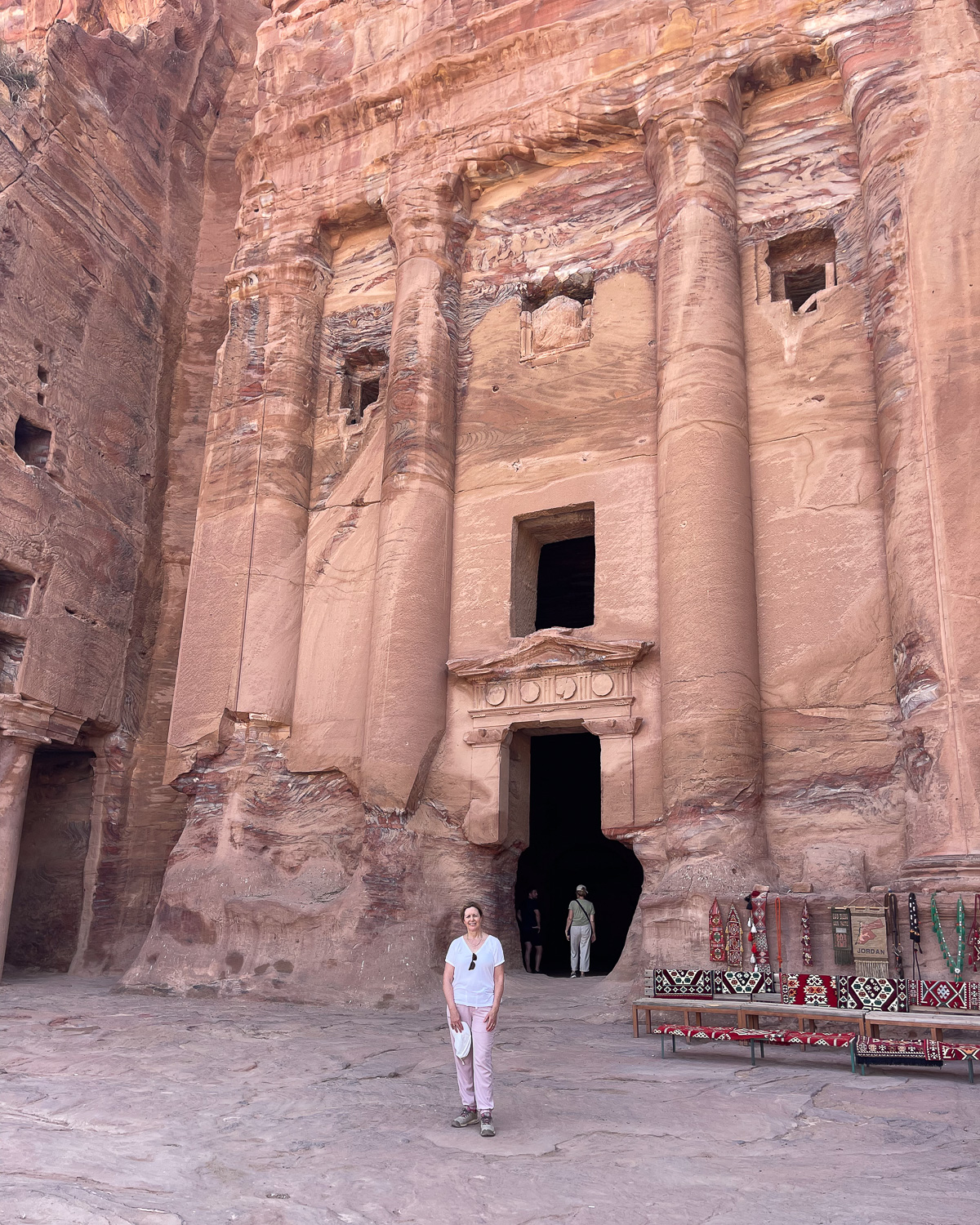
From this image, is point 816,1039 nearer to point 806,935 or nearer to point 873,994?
point 873,994

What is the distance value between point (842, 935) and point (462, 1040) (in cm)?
555

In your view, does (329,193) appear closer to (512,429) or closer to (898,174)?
(512,429)

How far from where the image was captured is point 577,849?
62.3 ft

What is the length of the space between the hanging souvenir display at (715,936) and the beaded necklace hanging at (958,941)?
1.94m

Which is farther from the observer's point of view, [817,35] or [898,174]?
[817,35]

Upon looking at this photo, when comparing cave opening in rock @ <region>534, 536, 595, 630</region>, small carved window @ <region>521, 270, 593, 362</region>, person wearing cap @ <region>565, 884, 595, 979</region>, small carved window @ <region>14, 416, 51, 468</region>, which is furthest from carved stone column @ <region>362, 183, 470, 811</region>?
small carved window @ <region>14, 416, 51, 468</region>

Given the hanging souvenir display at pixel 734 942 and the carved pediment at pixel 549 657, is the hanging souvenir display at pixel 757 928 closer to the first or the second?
the hanging souvenir display at pixel 734 942

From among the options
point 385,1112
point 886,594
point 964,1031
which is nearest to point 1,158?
point 886,594

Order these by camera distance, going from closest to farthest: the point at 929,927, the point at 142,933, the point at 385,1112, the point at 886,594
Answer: the point at 385,1112 < the point at 929,927 < the point at 886,594 < the point at 142,933

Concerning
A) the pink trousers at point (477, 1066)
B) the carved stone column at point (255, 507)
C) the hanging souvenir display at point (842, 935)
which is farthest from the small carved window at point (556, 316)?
the pink trousers at point (477, 1066)

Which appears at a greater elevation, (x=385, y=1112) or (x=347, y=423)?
(x=347, y=423)

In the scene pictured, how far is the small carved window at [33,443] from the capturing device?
15688mm

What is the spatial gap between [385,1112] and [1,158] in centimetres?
1478

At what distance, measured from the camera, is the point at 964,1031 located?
28.4ft
